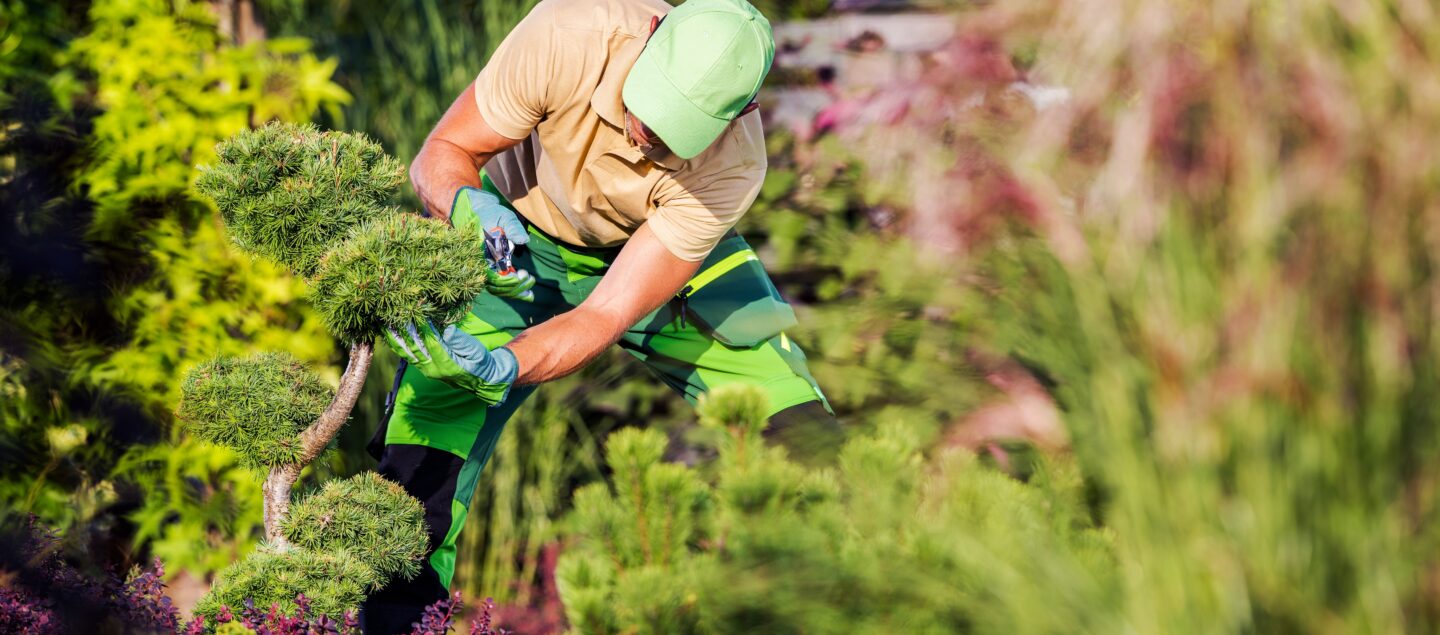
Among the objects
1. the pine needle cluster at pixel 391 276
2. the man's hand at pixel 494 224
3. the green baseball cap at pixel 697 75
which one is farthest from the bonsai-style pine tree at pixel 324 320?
the green baseball cap at pixel 697 75

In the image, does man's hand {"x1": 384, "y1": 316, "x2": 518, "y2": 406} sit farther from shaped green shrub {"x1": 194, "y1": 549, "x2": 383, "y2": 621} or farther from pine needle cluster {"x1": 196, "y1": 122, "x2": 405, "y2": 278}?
shaped green shrub {"x1": 194, "y1": 549, "x2": 383, "y2": 621}

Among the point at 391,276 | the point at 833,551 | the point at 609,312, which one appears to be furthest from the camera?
the point at 609,312

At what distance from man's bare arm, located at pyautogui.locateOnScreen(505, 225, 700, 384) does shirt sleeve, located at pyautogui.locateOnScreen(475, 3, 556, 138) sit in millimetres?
361

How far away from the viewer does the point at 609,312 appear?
2.76 m

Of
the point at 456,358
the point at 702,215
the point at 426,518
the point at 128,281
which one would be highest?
the point at 456,358

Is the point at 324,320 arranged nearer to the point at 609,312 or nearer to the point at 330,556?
the point at 330,556

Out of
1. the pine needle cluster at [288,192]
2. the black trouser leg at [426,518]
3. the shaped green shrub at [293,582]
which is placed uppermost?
the pine needle cluster at [288,192]

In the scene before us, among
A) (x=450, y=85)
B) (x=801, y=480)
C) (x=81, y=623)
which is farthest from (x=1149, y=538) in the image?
(x=450, y=85)

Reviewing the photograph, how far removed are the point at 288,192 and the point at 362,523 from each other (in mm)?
622

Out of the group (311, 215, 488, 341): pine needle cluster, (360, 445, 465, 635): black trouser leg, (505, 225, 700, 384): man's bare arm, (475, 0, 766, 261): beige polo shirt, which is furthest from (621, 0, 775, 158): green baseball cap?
(360, 445, 465, 635): black trouser leg

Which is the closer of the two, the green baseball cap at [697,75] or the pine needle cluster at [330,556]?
the pine needle cluster at [330,556]

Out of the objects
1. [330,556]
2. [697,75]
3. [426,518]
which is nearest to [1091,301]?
[697,75]

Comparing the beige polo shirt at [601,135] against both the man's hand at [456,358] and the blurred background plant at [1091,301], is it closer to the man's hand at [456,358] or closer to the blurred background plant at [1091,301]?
the blurred background plant at [1091,301]

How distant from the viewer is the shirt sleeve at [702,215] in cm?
282
